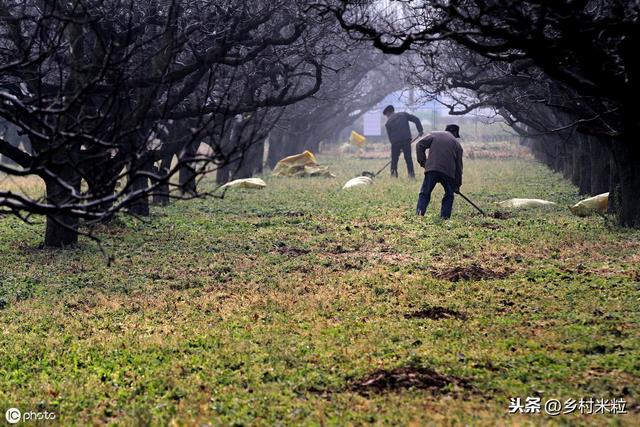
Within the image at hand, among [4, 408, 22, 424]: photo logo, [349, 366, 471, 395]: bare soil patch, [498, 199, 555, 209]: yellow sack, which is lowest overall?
[4, 408, 22, 424]: photo logo

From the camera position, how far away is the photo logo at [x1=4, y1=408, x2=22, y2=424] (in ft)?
20.5

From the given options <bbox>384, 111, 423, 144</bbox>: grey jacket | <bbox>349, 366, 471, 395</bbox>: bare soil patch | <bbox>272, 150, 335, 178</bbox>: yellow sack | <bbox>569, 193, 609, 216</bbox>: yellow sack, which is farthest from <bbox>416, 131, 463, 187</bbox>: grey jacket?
<bbox>272, 150, 335, 178</bbox>: yellow sack

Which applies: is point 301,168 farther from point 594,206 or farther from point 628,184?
point 628,184

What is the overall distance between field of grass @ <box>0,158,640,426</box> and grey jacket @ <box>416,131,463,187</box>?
3.93 ft

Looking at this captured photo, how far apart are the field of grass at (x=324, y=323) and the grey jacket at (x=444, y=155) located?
1199 millimetres

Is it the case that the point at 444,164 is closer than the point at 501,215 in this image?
Yes

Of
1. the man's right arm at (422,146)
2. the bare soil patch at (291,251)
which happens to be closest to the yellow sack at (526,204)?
the man's right arm at (422,146)

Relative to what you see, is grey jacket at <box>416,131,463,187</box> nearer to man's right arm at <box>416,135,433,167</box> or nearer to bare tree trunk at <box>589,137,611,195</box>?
man's right arm at <box>416,135,433,167</box>

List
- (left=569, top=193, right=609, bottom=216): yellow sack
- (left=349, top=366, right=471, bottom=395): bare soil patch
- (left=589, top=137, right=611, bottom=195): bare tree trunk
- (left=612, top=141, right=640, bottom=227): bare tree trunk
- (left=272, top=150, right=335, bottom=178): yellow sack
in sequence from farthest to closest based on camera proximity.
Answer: (left=272, top=150, right=335, bottom=178): yellow sack, (left=589, top=137, right=611, bottom=195): bare tree trunk, (left=569, top=193, right=609, bottom=216): yellow sack, (left=612, top=141, right=640, bottom=227): bare tree trunk, (left=349, top=366, right=471, bottom=395): bare soil patch

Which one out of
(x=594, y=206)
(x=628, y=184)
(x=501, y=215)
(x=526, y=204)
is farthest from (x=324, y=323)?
(x=526, y=204)

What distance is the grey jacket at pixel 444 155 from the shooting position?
677 inches

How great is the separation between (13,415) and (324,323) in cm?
342

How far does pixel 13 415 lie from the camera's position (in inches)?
249

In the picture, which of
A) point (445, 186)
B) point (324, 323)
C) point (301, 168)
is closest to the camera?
point (324, 323)
